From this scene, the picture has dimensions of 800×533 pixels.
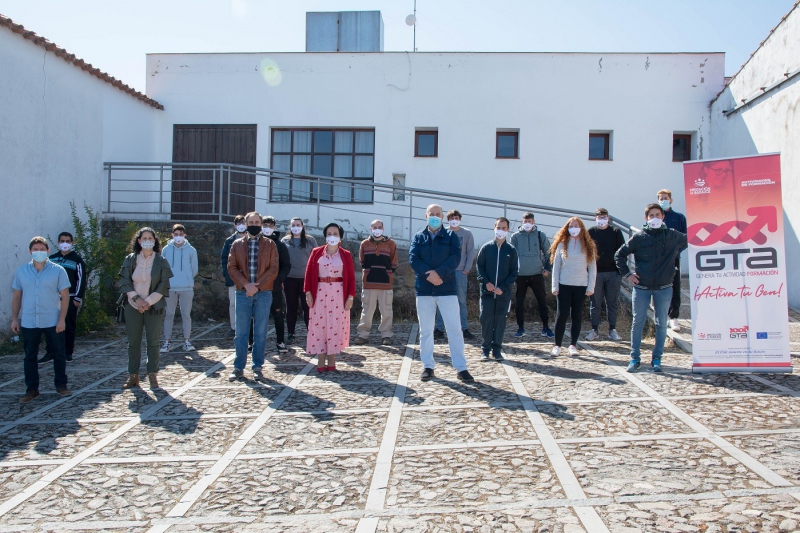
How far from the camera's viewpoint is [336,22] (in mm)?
15195

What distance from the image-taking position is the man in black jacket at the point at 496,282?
23.5 feet

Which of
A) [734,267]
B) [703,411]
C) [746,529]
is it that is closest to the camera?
[746,529]

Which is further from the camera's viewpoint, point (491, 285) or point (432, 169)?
point (432, 169)

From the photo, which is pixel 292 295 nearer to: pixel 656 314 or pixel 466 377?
pixel 466 377

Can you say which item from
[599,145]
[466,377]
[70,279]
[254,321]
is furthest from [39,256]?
[599,145]

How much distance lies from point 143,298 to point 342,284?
214 centimetres

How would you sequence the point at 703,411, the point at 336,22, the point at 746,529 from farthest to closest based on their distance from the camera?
the point at 336,22
the point at 703,411
the point at 746,529


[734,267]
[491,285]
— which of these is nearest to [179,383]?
[491,285]

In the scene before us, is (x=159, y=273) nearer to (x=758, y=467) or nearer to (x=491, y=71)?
(x=758, y=467)

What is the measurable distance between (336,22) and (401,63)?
2646mm

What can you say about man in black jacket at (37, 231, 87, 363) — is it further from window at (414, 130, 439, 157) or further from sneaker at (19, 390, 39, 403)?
window at (414, 130, 439, 157)

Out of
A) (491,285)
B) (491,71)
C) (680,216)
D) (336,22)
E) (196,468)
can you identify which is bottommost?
(196,468)

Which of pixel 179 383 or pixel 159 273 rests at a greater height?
pixel 159 273

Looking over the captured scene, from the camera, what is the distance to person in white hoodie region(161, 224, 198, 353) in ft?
28.1
